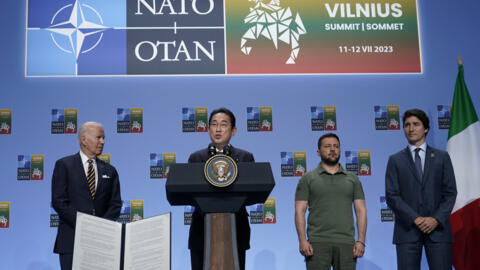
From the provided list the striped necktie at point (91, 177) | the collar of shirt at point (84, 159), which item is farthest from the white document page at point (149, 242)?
the collar of shirt at point (84, 159)

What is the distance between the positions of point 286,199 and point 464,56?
2.13 m

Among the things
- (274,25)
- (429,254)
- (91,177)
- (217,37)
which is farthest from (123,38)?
(429,254)

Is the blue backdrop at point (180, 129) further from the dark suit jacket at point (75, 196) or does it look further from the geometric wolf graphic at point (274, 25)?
the dark suit jacket at point (75, 196)

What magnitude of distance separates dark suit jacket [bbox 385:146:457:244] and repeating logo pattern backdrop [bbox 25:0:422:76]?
152 centimetres

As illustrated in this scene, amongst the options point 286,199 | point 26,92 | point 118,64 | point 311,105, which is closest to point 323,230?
point 286,199

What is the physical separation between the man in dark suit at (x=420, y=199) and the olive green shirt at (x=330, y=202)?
0.29 m

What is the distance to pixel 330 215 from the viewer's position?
3.33 m

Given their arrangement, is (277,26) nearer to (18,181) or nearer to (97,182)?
(97,182)

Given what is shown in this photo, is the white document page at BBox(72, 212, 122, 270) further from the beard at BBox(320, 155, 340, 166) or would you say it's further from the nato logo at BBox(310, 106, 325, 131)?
the nato logo at BBox(310, 106, 325, 131)

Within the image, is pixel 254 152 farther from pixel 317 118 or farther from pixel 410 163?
pixel 410 163

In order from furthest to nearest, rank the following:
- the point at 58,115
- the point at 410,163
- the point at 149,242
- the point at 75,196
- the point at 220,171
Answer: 1. the point at 58,115
2. the point at 410,163
3. the point at 75,196
4. the point at 149,242
5. the point at 220,171

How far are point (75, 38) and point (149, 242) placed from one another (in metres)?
2.90

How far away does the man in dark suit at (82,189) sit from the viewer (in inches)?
122

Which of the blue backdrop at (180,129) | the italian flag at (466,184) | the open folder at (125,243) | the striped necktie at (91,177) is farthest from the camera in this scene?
the blue backdrop at (180,129)
